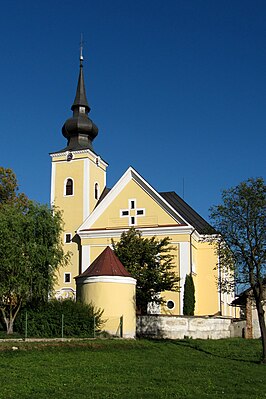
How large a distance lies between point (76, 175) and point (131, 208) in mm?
6752

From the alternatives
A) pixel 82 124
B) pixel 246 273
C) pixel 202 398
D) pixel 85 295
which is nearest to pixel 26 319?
pixel 85 295

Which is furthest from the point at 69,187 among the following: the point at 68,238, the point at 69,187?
the point at 68,238

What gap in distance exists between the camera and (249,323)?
37625mm

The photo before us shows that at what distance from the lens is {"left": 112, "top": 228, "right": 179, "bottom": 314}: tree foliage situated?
3625 cm

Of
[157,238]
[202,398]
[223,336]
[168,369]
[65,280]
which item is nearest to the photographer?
[202,398]

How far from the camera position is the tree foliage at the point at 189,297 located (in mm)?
42500

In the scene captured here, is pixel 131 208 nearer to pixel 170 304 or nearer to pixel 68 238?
pixel 68 238

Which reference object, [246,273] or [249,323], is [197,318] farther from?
[246,273]

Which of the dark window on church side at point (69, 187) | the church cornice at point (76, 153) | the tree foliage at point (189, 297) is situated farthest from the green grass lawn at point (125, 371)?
the church cornice at point (76, 153)

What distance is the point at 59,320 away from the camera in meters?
27.8

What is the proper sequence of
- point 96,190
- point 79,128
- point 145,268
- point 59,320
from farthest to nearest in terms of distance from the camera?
point 96,190
point 79,128
point 145,268
point 59,320

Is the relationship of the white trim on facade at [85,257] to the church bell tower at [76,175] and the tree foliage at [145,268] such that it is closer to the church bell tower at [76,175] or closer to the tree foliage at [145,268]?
the church bell tower at [76,175]

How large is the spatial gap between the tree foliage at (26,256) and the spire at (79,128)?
69.2ft

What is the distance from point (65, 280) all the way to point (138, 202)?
879cm
